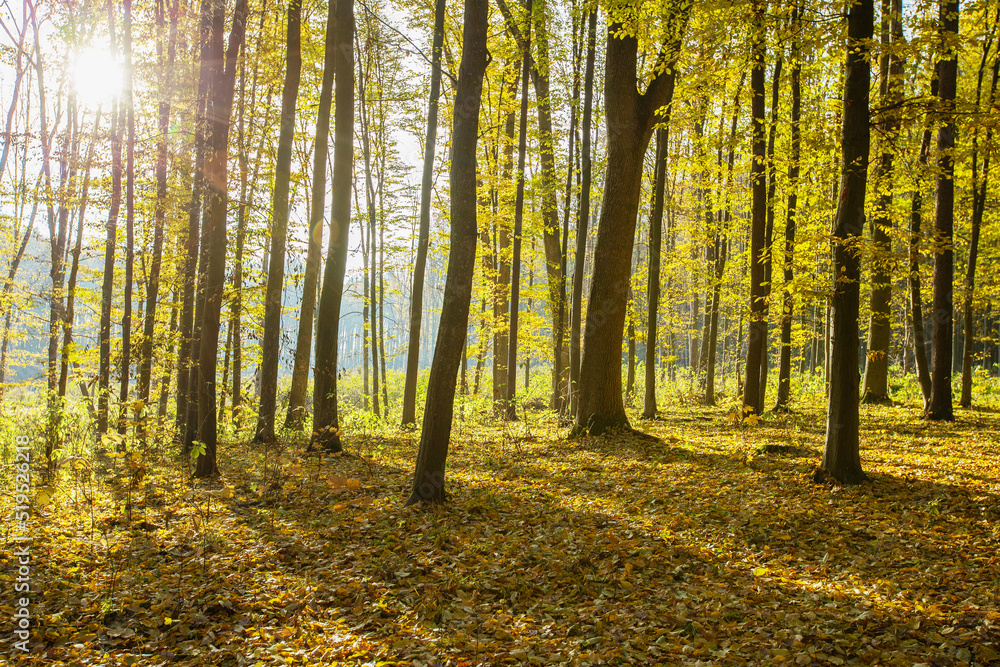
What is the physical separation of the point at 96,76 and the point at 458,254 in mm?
11781

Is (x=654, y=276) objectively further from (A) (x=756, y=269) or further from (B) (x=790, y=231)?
(B) (x=790, y=231)

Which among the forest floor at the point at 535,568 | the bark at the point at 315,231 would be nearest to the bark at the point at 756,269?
the forest floor at the point at 535,568

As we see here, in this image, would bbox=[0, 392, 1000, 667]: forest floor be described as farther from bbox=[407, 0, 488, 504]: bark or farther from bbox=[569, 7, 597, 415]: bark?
bbox=[569, 7, 597, 415]: bark

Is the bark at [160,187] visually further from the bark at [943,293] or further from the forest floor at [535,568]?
the bark at [943,293]

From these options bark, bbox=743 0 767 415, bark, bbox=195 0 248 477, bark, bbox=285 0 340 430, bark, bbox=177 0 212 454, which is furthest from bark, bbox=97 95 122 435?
bark, bbox=743 0 767 415

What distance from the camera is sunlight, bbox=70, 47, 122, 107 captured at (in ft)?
36.8

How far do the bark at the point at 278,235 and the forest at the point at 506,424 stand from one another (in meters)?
0.07

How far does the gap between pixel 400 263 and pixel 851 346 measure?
15146 mm

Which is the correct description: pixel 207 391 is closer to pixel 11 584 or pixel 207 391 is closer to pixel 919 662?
pixel 11 584

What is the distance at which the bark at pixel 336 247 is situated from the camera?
331 inches

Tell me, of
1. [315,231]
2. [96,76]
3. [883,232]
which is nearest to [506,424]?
[315,231]

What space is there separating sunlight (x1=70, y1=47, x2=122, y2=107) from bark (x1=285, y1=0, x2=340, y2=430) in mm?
4697

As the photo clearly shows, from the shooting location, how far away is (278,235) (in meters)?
9.95

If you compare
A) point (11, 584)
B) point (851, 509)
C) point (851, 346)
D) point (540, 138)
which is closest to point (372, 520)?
point (11, 584)
